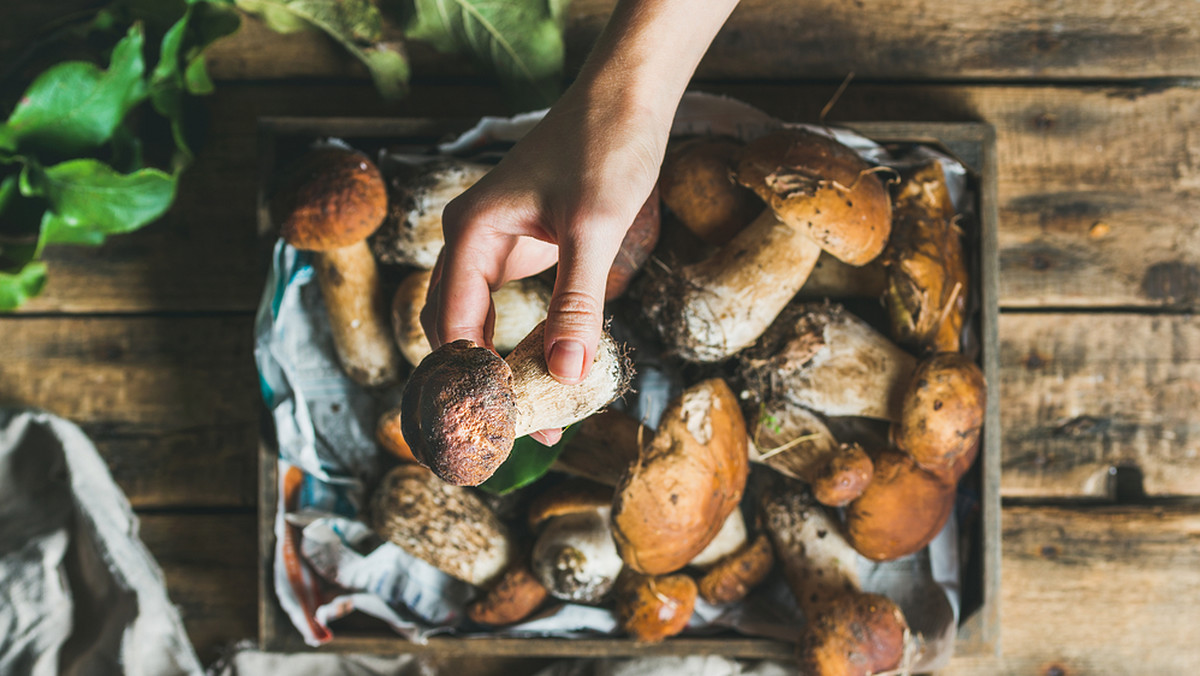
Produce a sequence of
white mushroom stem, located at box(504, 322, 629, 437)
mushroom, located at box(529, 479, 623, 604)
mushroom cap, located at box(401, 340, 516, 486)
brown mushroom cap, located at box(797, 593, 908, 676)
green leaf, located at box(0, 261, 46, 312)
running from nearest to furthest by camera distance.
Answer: mushroom cap, located at box(401, 340, 516, 486)
white mushroom stem, located at box(504, 322, 629, 437)
brown mushroom cap, located at box(797, 593, 908, 676)
mushroom, located at box(529, 479, 623, 604)
green leaf, located at box(0, 261, 46, 312)

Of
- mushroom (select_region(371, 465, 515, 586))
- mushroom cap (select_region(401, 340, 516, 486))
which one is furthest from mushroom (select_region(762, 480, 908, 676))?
mushroom cap (select_region(401, 340, 516, 486))

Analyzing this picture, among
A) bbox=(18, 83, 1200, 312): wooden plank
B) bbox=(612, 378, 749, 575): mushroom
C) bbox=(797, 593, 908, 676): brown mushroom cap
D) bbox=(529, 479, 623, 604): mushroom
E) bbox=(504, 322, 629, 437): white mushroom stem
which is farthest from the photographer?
bbox=(18, 83, 1200, 312): wooden plank

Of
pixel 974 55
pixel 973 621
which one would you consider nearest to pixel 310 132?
pixel 974 55

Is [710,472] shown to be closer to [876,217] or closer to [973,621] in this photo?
[876,217]

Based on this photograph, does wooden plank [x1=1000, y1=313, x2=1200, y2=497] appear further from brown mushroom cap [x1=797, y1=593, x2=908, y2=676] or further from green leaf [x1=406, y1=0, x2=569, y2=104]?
green leaf [x1=406, y1=0, x2=569, y2=104]

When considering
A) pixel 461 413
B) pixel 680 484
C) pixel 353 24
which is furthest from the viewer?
pixel 353 24

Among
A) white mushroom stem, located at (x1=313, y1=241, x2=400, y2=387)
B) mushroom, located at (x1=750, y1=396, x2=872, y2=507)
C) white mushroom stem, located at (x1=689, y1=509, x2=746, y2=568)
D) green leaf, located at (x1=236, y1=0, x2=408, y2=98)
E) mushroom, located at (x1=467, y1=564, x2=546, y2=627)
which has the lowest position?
mushroom, located at (x1=467, y1=564, x2=546, y2=627)

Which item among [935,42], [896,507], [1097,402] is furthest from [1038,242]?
[896,507]

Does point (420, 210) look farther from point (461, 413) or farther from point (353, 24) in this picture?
point (461, 413)

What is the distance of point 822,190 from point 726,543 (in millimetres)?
753

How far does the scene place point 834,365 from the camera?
1.44m

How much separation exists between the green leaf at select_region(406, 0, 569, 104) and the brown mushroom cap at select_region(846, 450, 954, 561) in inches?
40.1

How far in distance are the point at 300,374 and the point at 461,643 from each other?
2.23ft

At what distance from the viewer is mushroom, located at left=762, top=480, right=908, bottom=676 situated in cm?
140
